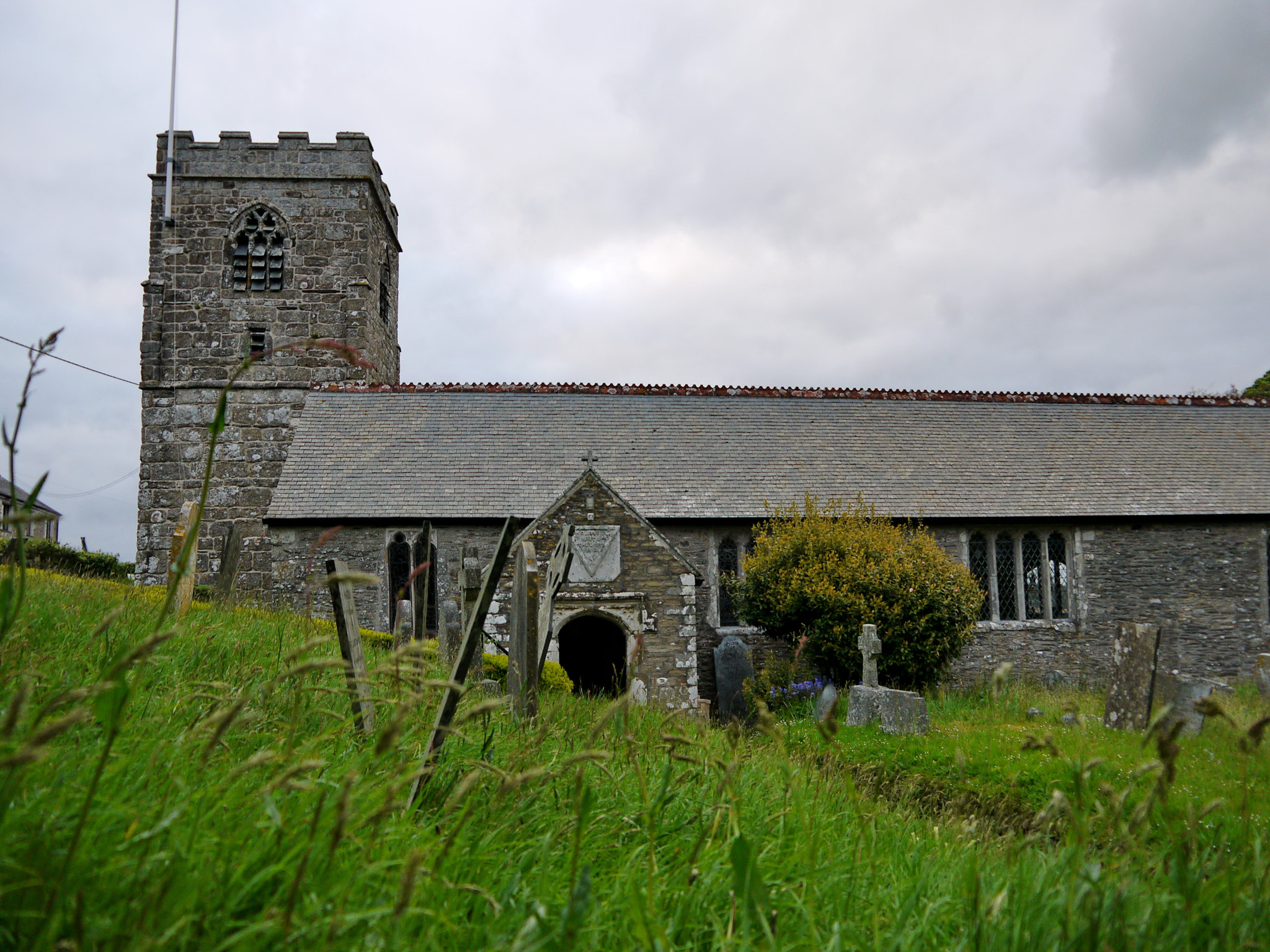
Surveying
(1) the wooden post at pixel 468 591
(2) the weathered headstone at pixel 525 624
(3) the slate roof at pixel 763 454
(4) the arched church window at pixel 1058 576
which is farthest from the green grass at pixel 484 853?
(4) the arched church window at pixel 1058 576

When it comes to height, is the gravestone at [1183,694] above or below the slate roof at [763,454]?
below

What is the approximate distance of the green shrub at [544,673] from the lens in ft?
35.7

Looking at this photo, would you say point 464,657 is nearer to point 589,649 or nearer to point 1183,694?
point 1183,694

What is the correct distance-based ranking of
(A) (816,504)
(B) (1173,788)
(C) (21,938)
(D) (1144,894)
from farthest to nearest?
(A) (816,504)
(B) (1173,788)
(D) (1144,894)
(C) (21,938)

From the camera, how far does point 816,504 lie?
18.2m

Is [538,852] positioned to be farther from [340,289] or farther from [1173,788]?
[340,289]

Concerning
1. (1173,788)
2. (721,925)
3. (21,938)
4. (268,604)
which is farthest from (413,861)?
(268,604)

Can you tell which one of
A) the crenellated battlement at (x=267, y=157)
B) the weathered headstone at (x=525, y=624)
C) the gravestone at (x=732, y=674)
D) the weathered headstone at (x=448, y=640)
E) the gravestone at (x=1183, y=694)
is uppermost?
the crenellated battlement at (x=267, y=157)

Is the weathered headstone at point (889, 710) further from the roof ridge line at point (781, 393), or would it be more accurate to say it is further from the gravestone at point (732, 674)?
the roof ridge line at point (781, 393)

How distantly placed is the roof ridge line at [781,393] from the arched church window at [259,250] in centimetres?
346

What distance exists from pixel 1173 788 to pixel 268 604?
14213 millimetres

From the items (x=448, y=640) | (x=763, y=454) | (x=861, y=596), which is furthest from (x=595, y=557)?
(x=763, y=454)

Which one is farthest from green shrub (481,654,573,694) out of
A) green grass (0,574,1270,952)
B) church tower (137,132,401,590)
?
church tower (137,132,401,590)

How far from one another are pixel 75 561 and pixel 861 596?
19.6 meters
